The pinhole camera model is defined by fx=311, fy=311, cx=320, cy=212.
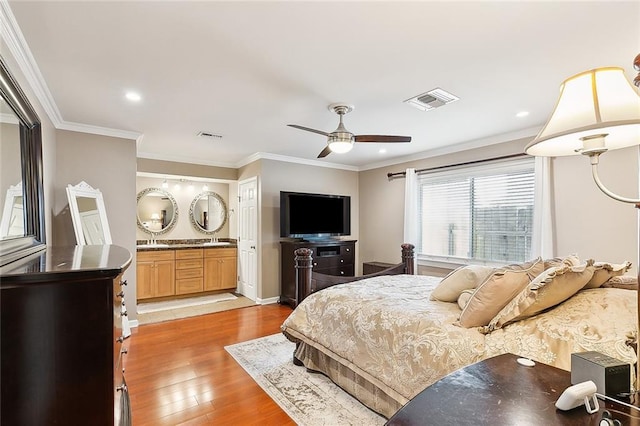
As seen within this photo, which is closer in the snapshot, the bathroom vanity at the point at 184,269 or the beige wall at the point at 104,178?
the beige wall at the point at 104,178

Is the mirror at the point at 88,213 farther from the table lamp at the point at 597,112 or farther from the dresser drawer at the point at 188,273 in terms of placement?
the table lamp at the point at 597,112

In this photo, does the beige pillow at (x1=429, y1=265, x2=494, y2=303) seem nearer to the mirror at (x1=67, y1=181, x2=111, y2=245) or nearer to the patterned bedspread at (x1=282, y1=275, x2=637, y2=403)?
the patterned bedspread at (x1=282, y1=275, x2=637, y2=403)

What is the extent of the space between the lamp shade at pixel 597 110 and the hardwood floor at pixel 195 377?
7.22ft

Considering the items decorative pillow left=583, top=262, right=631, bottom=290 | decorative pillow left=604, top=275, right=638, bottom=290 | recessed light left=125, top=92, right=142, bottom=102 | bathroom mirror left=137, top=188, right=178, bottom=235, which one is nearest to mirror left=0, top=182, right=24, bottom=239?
recessed light left=125, top=92, right=142, bottom=102

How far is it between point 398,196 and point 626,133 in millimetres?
4265

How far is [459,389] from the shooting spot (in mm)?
943

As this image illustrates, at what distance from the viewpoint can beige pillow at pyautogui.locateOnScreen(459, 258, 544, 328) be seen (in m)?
1.68

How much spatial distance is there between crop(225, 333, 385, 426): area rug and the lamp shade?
1937mm

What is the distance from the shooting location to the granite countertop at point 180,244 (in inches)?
204

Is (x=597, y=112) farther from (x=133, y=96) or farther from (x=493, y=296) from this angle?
(x=133, y=96)

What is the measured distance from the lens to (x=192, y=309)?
4707 millimetres

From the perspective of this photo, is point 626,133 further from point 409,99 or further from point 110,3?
point 110,3

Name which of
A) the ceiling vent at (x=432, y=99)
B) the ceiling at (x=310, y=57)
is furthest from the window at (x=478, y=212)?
the ceiling vent at (x=432, y=99)

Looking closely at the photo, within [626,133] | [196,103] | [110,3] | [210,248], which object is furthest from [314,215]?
[626,133]
